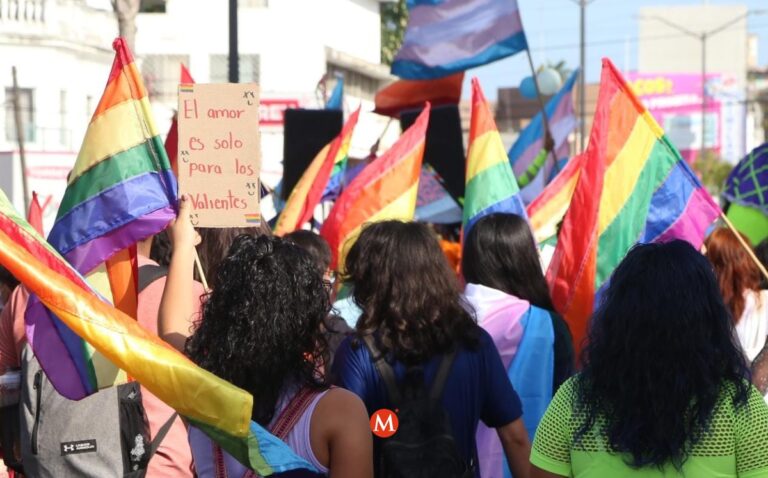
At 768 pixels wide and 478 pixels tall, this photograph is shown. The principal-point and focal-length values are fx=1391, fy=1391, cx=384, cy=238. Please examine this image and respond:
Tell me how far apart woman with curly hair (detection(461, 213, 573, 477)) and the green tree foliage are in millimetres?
52475

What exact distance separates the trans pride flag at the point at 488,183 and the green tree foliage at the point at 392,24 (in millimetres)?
49928

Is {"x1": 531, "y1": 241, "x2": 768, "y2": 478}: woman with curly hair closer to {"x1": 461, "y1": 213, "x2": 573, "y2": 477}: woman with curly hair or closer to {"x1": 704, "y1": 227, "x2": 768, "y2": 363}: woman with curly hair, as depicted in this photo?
{"x1": 461, "y1": 213, "x2": 573, "y2": 477}: woman with curly hair

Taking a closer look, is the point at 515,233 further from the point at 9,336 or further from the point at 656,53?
the point at 656,53

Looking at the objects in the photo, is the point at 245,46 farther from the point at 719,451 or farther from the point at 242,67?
the point at 719,451

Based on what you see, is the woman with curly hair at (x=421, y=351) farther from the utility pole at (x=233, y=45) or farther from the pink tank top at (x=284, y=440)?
the utility pole at (x=233, y=45)

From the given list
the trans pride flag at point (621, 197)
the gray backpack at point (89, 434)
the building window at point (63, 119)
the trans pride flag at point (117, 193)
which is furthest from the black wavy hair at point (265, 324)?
the building window at point (63, 119)

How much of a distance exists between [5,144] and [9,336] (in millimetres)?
25512

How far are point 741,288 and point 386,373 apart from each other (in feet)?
9.32

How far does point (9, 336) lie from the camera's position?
16.6 ft

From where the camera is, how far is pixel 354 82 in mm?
47156

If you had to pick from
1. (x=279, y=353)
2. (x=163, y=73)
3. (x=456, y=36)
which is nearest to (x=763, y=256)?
(x=279, y=353)

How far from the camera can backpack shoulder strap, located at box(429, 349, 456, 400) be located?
413 centimetres

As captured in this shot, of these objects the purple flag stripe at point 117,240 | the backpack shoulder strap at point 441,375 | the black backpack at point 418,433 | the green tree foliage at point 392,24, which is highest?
the green tree foliage at point 392,24

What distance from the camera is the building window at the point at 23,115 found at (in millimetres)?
29844
